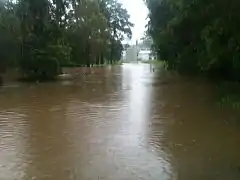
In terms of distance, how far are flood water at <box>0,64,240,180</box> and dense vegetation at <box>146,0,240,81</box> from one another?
2903mm

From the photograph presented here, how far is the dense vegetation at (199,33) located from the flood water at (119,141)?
114 inches

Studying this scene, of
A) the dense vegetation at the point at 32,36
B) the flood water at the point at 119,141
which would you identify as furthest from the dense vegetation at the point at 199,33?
the dense vegetation at the point at 32,36

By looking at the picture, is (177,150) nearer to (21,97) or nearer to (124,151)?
(124,151)

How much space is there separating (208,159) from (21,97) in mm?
12873

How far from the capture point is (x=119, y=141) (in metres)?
9.20

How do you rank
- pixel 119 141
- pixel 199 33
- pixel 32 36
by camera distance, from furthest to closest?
1. pixel 32 36
2. pixel 199 33
3. pixel 119 141

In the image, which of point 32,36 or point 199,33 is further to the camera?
point 32,36

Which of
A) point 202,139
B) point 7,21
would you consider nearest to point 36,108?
point 202,139

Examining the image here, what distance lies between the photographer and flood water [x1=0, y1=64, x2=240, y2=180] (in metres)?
6.83

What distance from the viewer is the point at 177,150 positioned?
832cm

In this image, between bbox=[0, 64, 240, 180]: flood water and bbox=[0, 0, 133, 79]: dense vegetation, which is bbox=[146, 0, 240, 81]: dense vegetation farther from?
bbox=[0, 0, 133, 79]: dense vegetation

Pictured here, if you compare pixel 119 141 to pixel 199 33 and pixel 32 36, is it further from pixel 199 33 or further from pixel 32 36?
pixel 32 36

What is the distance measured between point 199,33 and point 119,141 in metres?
17.8

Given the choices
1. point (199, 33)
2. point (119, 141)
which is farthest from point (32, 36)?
point (119, 141)
